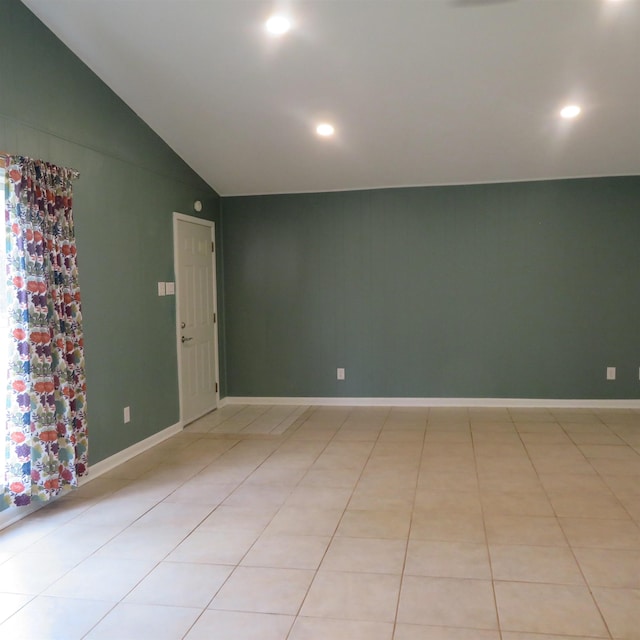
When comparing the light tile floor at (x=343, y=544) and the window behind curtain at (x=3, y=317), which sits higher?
the window behind curtain at (x=3, y=317)

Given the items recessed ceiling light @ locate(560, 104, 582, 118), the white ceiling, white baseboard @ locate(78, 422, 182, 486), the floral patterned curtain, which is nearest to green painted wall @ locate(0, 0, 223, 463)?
white baseboard @ locate(78, 422, 182, 486)

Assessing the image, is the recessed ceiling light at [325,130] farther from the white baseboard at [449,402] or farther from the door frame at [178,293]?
the white baseboard at [449,402]

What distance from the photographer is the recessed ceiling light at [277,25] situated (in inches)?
139

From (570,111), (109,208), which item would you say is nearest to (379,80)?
(570,111)

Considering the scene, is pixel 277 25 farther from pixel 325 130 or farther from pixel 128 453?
pixel 128 453

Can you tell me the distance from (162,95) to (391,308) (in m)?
3.00

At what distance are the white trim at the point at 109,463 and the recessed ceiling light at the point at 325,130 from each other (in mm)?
2798

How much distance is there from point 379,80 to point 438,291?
248 cm

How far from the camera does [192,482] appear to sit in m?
4.01

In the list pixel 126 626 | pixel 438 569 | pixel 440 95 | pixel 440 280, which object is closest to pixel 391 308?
pixel 440 280

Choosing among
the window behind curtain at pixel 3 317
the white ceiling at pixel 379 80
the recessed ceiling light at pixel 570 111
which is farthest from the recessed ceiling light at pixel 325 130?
the window behind curtain at pixel 3 317

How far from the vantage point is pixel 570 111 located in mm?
4547

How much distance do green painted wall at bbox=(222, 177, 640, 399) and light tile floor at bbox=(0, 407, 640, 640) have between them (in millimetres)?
1212

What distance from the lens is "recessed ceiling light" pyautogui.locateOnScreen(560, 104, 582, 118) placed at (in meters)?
4.48
